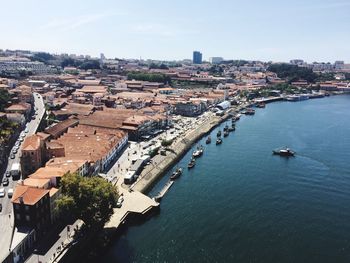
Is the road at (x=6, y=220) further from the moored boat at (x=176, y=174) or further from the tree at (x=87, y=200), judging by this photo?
the moored boat at (x=176, y=174)

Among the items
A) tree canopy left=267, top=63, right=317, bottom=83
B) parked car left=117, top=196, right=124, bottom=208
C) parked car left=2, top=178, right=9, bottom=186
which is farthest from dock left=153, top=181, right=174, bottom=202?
tree canopy left=267, top=63, right=317, bottom=83

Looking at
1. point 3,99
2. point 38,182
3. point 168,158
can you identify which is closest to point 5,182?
point 38,182

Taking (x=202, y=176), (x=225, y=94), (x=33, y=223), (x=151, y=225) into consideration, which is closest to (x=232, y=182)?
(x=202, y=176)

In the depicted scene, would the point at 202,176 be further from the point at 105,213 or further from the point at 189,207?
the point at 105,213

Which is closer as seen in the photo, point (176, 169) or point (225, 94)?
point (176, 169)

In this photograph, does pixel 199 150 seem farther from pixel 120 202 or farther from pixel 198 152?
pixel 120 202

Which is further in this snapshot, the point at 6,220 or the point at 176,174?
the point at 176,174
